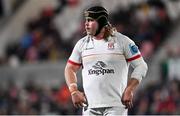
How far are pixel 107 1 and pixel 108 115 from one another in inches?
476

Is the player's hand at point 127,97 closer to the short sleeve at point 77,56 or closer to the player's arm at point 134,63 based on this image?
the player's arm at point 134,63

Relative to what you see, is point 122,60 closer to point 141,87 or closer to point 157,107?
point 157,107

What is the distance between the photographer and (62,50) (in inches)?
769

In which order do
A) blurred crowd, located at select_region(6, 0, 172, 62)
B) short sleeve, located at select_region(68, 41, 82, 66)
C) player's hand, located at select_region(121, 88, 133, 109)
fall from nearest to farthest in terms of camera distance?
player's hand, located at select_region(121, 88, 133, 109) < short sleeve, located at select_region(68, 41, 82, 66) < blurred crowd, located at select_region(6, 0, 172, 62)

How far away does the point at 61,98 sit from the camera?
17.2 metres

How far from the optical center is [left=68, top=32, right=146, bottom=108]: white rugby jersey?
327 inches

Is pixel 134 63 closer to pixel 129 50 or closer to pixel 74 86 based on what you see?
pixel 129 50

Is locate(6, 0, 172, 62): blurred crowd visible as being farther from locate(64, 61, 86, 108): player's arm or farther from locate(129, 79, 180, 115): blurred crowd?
locate(64, 61, 86, 108): player's arm

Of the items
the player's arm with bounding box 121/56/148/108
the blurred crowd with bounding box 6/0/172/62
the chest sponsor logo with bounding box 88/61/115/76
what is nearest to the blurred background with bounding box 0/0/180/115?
the blurred crowd with bounding box 6/0/172/62

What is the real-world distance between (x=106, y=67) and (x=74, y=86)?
0.37 meters

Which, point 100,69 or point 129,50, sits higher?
point 129,50

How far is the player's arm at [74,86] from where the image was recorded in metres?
8.20

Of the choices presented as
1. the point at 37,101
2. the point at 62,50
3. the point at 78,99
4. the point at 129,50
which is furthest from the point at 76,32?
the point at 78,99

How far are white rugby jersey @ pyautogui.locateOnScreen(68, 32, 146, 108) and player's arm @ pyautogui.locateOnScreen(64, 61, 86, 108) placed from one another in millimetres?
111
